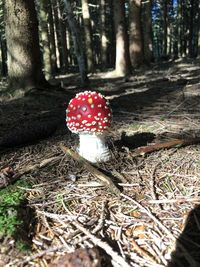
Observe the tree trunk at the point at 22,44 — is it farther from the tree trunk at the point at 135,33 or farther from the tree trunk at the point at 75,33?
the tree trunk at the point at 135,33

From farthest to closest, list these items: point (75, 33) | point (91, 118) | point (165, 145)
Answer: point (75, 33)
point (165, 145)
point (91, 118)

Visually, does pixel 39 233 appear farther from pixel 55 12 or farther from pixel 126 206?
pixel 55 12

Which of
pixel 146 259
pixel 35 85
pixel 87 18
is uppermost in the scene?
pixel 87 18

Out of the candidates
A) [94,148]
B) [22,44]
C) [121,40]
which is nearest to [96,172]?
[94,148]

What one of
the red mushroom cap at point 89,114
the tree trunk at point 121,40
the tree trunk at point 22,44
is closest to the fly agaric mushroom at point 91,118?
the red mushroom cap at point 89,114

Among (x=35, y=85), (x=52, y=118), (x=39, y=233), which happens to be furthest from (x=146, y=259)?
(x=35, y=85)

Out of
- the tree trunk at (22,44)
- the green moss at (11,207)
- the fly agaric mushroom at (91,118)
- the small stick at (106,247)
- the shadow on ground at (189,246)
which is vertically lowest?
the shadow on ground at (189,246)

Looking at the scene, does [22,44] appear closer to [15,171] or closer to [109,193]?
[15,171]
